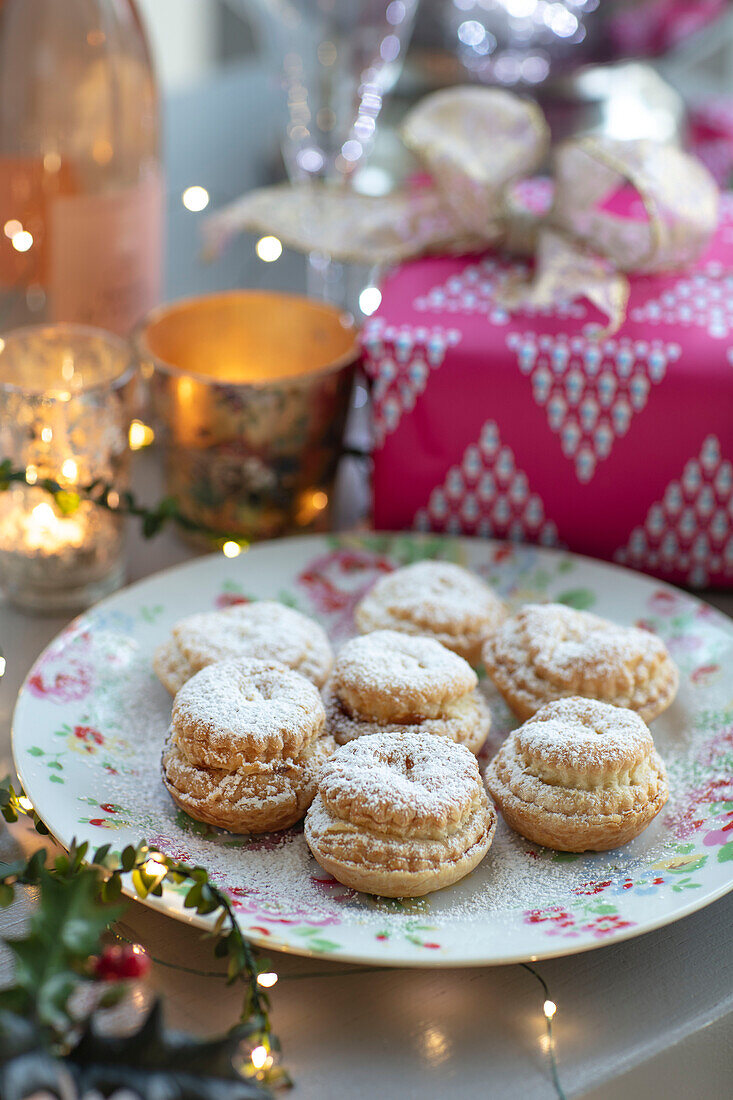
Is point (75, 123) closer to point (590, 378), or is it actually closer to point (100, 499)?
point (100, 499)

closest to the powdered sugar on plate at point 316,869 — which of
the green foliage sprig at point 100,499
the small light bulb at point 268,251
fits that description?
the green foliage sprig at point 100,499

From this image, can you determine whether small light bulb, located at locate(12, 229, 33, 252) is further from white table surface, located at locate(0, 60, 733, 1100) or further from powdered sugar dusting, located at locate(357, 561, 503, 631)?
white table surface, located at locate(0, 60, 733, 1100)

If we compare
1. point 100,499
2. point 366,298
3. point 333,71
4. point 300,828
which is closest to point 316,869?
point 300,828

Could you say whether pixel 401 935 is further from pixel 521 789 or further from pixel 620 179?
pixel 620 179

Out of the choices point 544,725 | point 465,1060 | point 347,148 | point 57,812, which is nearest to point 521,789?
point 544,725

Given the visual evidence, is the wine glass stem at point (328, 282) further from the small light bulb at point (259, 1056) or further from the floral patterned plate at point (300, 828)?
the small light bulb at point (259, 1056)
